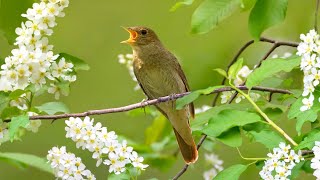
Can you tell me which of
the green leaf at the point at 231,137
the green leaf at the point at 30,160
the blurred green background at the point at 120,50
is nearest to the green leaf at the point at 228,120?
the green leaf at the point at 231,137

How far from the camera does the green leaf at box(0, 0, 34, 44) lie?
4.13m

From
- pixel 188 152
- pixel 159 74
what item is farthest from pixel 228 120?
pixel 159 74

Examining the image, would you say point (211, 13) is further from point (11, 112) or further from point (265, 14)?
point (11, 112)

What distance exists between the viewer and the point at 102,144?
3.72 metres

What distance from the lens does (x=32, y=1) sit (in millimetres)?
Answer: 4215

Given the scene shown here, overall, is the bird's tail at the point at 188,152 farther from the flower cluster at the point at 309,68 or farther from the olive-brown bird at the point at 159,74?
the flower cluster at the point at 309,68

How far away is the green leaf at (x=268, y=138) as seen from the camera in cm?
345

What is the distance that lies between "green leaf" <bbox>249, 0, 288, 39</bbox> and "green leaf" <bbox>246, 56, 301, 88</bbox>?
308 mm

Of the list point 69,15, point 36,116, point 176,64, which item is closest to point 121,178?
point 36,116

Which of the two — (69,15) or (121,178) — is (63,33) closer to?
(69,15)

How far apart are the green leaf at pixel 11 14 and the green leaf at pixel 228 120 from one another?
1.11m

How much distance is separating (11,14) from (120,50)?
6052mm

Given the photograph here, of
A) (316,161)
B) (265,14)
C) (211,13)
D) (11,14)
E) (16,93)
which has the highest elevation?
(11,14)

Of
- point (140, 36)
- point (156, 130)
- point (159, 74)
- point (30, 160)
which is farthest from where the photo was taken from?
point (156, 130)
